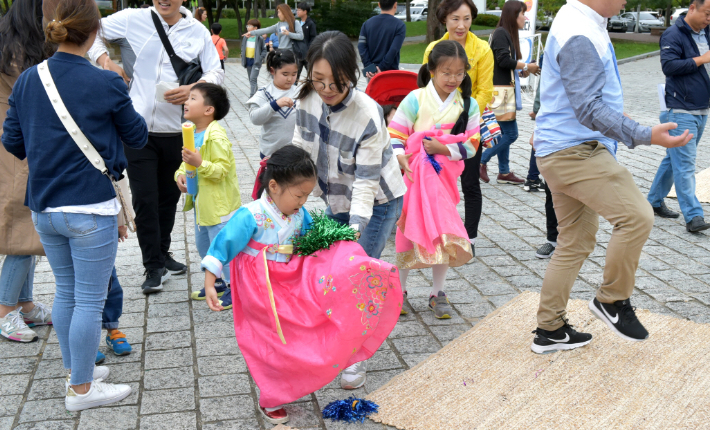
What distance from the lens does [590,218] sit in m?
3.69

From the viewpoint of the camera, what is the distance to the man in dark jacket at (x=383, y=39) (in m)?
8.84

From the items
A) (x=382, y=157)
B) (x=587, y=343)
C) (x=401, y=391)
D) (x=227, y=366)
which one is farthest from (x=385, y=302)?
(x=587, y=343)

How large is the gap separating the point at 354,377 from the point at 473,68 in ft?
10.8

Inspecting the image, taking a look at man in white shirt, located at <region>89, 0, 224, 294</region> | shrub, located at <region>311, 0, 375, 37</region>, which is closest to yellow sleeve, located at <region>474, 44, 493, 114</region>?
man in white shirt, located at <region>89, 0, 224, 294</region>

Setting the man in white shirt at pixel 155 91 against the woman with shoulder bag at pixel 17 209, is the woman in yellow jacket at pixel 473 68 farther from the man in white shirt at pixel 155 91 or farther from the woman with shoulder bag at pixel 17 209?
the woman with shoulder bag at pixel 17 209

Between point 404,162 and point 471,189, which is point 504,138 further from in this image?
point 404,162

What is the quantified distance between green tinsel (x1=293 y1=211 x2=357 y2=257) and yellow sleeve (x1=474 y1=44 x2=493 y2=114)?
9.63 feet

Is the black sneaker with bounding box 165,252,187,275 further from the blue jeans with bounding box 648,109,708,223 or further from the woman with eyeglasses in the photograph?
the blue jeans with bounding box 648,109,708,223

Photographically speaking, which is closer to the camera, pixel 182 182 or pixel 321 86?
pixel 321 86

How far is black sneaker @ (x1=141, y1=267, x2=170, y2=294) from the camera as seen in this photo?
472 cm

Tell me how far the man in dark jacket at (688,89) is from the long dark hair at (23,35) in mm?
5258

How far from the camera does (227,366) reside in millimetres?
3732

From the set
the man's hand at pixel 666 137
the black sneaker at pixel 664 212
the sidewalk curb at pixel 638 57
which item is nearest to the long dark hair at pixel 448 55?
the man's hand at pixel 666 137

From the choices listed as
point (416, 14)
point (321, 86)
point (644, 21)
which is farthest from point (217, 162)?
point (644, 21)
